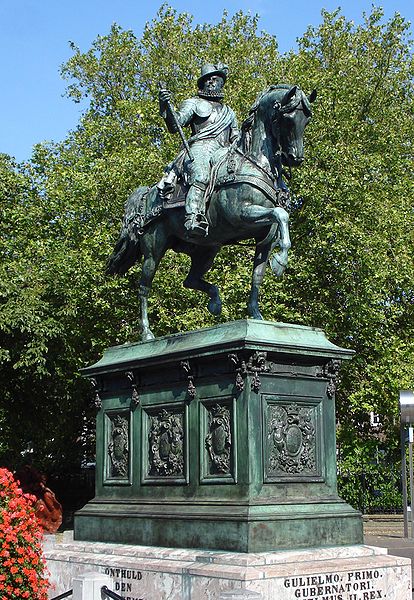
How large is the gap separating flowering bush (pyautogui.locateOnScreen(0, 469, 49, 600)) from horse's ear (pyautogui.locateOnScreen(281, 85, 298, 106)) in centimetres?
537

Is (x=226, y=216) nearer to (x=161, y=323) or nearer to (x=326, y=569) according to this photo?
(x=326, y=569)

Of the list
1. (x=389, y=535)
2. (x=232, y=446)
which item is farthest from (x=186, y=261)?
(x=232, y=446)

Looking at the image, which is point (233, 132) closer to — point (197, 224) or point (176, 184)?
point (176, 184)

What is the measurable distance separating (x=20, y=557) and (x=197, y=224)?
416 centimetres

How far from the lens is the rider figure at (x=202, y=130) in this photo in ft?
34.2

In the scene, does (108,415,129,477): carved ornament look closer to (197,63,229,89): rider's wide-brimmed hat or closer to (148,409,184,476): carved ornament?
(148,409,184,476): carved ornament

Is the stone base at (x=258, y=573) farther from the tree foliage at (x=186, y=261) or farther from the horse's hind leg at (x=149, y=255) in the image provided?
the tree foliage at (x=186, y=261)

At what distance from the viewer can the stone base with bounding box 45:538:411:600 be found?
8125mm

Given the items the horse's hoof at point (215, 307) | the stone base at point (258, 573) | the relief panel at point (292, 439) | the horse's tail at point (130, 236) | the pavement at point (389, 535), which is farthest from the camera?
the pavement at point (389, 535)

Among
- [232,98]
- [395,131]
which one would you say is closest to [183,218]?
[232,98]

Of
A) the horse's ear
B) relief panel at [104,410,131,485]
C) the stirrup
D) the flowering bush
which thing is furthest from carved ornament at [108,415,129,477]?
the horse's ear

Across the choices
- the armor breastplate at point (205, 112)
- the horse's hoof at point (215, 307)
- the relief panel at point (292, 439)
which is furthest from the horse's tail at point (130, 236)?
the relief panel at point (292, 439)

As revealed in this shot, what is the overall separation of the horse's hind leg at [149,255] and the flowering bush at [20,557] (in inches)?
104

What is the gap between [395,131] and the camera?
31.1 m
